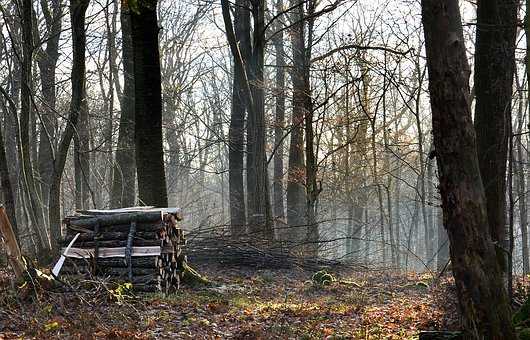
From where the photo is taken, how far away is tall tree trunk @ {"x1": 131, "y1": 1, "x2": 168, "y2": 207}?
35.4 ft

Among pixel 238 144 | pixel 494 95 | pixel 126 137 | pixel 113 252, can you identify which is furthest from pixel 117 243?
pixel 238 144

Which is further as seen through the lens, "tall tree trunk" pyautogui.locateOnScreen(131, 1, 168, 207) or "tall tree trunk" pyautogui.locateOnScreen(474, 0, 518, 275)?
"tall tree trunk" pyautogui.locateOnScreen(131, 1, 168, 207)

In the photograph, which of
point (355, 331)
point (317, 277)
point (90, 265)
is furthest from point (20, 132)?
point (355, 331)

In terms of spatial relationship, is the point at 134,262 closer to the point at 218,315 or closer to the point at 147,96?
the point at 218,315

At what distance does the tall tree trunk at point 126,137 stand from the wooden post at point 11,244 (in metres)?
8.97

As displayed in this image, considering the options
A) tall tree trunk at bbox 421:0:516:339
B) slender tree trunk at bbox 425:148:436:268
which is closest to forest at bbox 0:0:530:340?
tall tree trunk at bbox 421:0:516:339

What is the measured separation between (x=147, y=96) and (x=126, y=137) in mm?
6820

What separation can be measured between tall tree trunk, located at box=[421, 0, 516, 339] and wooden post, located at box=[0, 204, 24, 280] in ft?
17.4

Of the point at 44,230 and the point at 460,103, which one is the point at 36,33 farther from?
the point at 460,103

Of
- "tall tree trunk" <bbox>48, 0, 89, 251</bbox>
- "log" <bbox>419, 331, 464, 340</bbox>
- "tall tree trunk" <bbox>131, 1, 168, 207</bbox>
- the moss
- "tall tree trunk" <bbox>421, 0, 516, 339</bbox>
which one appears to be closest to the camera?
"tall tree trunk" <bbox>421, 0, 516, 339</bbox>

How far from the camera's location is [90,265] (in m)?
9.41

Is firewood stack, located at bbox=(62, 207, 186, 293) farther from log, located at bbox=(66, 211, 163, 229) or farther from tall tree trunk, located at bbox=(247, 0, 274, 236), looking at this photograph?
tall tree trunk, located at bbox=(247, 0, 274, 236)

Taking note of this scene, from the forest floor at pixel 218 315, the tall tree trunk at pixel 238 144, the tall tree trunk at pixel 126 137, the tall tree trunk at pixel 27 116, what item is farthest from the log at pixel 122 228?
the tall tree trunk at pixel 238 144

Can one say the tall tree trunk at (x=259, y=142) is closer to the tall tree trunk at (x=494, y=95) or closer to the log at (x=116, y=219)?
the log at (x=116, y=219)
